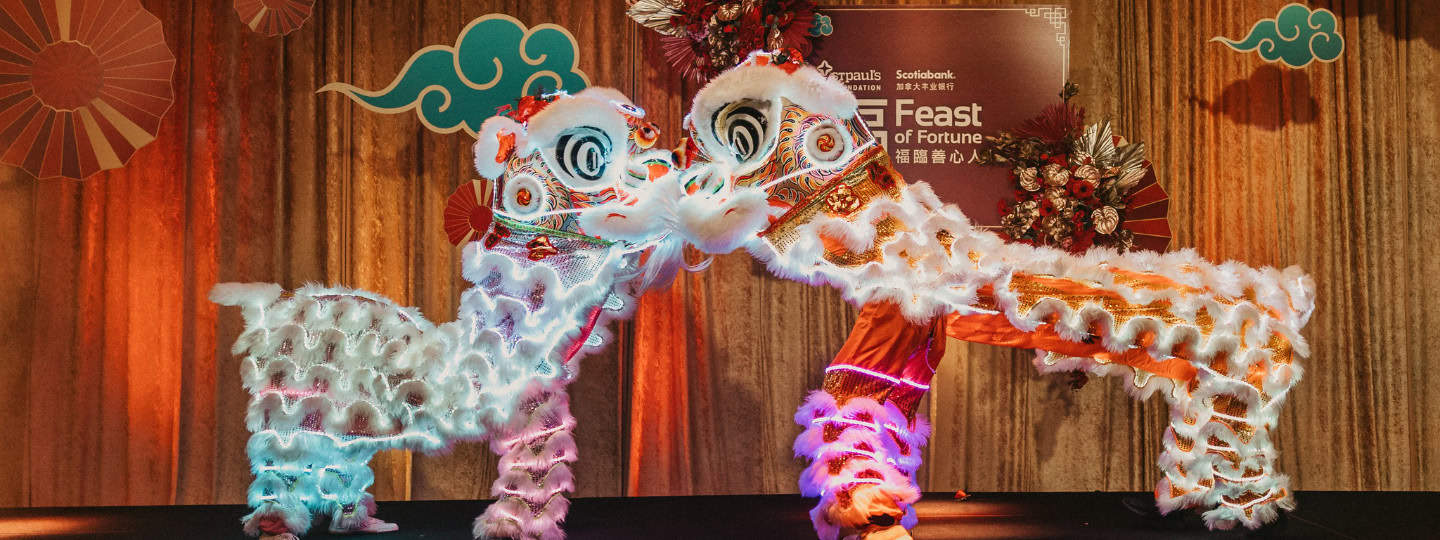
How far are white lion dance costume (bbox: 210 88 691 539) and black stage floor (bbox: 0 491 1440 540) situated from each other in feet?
1.13

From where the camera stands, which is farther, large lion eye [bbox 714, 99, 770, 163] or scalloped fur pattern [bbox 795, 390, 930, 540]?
large lion eye [bbox 714, 99, 770, 163]

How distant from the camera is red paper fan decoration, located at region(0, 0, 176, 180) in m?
4.11

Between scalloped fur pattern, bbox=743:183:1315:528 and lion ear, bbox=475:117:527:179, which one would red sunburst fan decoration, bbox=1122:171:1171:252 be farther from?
lion ear, bbox=475:117:527:179

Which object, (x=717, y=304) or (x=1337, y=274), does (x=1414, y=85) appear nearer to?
(x=1337, y=274)

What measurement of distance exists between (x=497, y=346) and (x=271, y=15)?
2.20 meters

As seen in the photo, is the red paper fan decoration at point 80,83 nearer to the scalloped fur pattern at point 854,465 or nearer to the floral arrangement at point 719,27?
the floral arrangement at point 719,27

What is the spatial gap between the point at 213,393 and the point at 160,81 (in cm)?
131

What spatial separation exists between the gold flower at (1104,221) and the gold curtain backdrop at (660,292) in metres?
0.42

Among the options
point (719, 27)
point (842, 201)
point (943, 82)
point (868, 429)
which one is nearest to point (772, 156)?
point (842, 201)

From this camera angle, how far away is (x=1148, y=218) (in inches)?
165

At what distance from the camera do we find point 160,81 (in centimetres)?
416

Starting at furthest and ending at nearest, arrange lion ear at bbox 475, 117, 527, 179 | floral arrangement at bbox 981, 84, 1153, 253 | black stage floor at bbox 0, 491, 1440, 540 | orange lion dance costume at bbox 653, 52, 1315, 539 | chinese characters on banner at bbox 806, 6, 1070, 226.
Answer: chinese characters on banner at bbox 806, 6, 1070, 226, floral arrangement at bbox 981, 84, 1153, 253, black stage floor at bbox 0, 491, 1440, 540, lion ear at bbox 475, 117, 527, 179, orange lion dance costume at bbox 653, 52, 1315, 539

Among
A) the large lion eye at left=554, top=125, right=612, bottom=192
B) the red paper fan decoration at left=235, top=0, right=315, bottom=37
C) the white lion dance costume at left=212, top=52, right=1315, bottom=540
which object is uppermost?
the red paper fan decoration at left=235, top=0, right=315, bottom=37

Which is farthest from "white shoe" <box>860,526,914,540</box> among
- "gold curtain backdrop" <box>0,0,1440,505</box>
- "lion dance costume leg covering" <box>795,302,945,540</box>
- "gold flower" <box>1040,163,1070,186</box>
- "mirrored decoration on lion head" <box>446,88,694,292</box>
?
"gold flower" <box>1040,163,1070,186</box>
